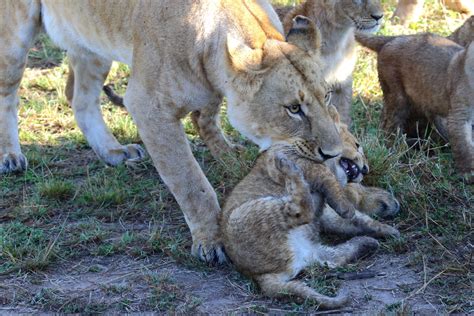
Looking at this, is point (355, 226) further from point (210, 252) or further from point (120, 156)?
point (120, 156)

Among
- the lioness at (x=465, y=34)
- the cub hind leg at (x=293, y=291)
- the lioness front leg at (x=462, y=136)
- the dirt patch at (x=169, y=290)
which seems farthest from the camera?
the lioness at (x=465, y=34)

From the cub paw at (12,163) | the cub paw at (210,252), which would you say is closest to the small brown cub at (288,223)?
the cub paw at (210,252)

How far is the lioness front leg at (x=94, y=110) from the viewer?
18.6 ft

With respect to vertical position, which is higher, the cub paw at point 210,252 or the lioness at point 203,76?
the lioness at point 203,76

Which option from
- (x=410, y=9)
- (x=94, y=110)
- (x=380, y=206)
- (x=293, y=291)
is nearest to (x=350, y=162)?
(x=380, y=206)

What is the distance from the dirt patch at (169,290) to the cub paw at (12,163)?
138 cm

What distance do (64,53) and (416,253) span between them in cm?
424

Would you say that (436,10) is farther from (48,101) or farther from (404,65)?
(48,101)

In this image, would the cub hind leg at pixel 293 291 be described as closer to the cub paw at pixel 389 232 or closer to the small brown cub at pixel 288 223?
the small brown cub at pixel 288 223

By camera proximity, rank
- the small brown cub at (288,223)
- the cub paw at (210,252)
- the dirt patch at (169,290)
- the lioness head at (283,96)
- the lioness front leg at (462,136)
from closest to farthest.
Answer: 1. the dirt patch at (169,290)
2. the small brown cub at (288,223)
3. the lioness head at (283,96)
4. the cub paw at (210,252)
5. the lioness front leg at (462,136)

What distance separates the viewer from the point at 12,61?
18.3 ft

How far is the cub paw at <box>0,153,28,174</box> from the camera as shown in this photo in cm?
551

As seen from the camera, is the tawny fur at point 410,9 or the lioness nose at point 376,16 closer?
the lioness nose at point 376,16

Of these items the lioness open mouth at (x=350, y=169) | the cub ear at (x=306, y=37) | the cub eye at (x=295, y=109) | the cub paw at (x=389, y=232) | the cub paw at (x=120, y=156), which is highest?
the cub ear at (x=306, y=37)
